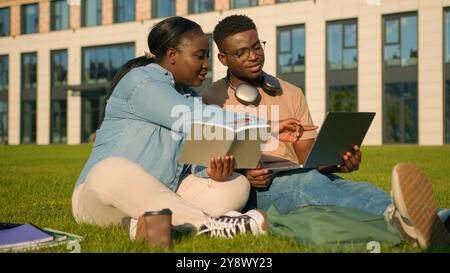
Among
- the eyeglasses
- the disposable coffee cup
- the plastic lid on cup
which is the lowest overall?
the disposable coffee cup

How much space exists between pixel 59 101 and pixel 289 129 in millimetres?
35028

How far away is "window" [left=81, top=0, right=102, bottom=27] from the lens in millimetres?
34906

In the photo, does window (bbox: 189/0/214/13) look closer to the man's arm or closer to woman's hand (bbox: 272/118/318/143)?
the man's arm

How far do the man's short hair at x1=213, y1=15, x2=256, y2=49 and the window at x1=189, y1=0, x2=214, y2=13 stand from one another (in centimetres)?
2754

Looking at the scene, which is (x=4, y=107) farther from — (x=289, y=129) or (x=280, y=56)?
(x=289, y=129)

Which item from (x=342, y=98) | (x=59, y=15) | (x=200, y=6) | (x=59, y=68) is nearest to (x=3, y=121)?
(x=59, y=68)

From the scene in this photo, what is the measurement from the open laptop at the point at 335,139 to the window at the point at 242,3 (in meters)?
27.5

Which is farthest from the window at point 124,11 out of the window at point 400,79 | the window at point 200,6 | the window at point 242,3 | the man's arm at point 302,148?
Result: the man's arm at point 302,148

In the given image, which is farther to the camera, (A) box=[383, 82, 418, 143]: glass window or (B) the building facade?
(A) box=[383, 82, 418, 143]: glass window

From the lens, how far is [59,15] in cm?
3628

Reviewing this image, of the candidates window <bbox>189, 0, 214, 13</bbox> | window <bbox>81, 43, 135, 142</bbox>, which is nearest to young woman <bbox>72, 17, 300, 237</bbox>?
window <bbox>189, 0, 214, 13</bbox>


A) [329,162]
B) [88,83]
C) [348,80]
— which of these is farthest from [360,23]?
[329,162]
